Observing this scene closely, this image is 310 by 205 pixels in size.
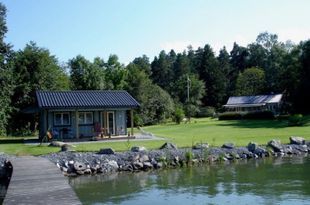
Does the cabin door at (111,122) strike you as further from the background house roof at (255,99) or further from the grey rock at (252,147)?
the background house roof at (255,99)

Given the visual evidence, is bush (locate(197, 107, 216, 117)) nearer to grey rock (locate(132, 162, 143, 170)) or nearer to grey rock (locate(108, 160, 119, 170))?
grey rock (locate(132, 162, 143, 170))

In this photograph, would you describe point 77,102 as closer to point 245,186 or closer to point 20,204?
point 245,186

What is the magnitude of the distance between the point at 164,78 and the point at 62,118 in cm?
6680

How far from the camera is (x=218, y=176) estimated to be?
64.2 feet

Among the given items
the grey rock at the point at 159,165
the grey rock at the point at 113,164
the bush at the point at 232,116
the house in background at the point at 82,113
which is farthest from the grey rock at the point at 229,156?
the bush at the point at 232,116

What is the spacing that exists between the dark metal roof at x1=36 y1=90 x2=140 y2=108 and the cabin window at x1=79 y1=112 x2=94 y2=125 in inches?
44.3

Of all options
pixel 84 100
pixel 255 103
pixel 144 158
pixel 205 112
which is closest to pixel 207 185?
pixel 144 158

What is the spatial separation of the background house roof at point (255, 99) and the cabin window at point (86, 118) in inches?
1896

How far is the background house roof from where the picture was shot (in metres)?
79.6

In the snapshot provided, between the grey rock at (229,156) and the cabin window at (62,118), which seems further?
the cabin window at (62,118)

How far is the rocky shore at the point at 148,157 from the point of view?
21.9 meters

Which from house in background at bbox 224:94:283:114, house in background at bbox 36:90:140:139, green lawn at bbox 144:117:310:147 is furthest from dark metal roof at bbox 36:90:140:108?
house in background at bbox 224:94:283:114

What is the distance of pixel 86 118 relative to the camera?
1439 inches

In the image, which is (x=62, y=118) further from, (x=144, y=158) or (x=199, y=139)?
(x=144, y=158)
